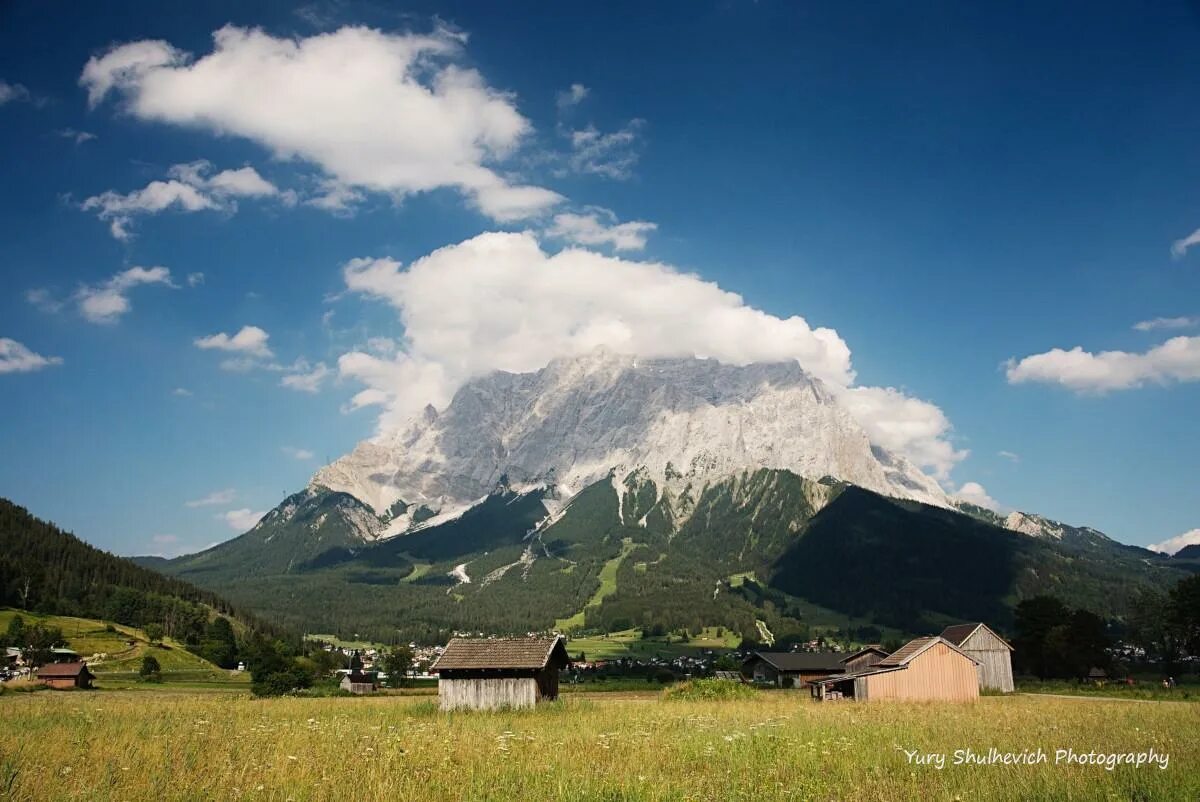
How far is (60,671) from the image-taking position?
87.4 metres

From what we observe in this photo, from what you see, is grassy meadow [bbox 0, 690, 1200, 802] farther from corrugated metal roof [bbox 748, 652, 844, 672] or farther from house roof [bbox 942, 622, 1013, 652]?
corrugated metal roof [bbox 748, 652, 844, 672]

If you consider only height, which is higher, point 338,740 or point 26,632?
point 338,740

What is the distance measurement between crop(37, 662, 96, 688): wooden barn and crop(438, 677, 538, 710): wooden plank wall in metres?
63.6

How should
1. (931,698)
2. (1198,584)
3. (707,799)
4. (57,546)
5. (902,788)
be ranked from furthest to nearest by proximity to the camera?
(57,546) → (1198,584) → (931,698) → (902,788) → (707,799)

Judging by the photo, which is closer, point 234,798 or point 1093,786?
point 234,798

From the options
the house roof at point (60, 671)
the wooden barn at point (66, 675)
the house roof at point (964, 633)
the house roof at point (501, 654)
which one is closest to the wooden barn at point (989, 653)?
the house roof at point (964, 633)

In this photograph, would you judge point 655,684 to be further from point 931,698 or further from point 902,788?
point 902,788

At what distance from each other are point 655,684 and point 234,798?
9968 cm

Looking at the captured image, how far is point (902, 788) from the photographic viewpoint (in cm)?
1484

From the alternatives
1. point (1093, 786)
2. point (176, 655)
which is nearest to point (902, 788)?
point (1093, 786)

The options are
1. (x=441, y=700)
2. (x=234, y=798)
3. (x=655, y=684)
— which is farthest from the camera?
(x=655, y=684)

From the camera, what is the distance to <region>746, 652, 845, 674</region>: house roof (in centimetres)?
9575

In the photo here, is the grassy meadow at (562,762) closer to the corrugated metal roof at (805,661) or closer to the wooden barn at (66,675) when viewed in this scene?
the corrugated metal roof at (805,661)

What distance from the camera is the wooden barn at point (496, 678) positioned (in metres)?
42.2
